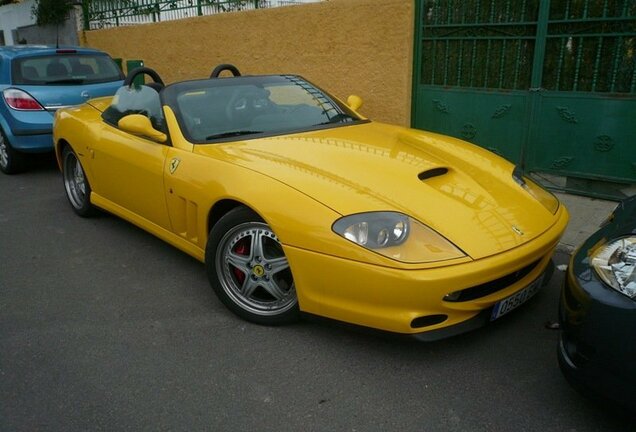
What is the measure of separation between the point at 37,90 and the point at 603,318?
6.67 metres

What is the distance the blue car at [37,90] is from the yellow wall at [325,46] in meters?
2.40

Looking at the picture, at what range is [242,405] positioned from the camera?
248 cm

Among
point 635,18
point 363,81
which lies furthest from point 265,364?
point 363,81

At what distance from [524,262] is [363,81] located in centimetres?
501

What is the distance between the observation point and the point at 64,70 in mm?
7027

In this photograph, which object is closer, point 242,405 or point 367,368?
point 242,405

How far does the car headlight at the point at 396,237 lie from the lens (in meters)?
2.54

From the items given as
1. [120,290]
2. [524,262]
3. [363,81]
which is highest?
[363,81]

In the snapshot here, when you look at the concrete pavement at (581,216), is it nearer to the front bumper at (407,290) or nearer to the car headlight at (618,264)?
the front bumper at (407,290)

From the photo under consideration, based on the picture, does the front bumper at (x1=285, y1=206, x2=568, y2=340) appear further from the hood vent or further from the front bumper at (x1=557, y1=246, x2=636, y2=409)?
the hood vent

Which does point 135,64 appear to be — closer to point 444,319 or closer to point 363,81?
point 363,81

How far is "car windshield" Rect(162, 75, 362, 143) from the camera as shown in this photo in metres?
3.74

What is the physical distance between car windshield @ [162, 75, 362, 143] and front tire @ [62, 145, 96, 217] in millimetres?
1610

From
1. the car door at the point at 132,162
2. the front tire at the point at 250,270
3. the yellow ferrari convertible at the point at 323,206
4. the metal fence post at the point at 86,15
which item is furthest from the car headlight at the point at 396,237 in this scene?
the metal fence post at the point at 86,15
